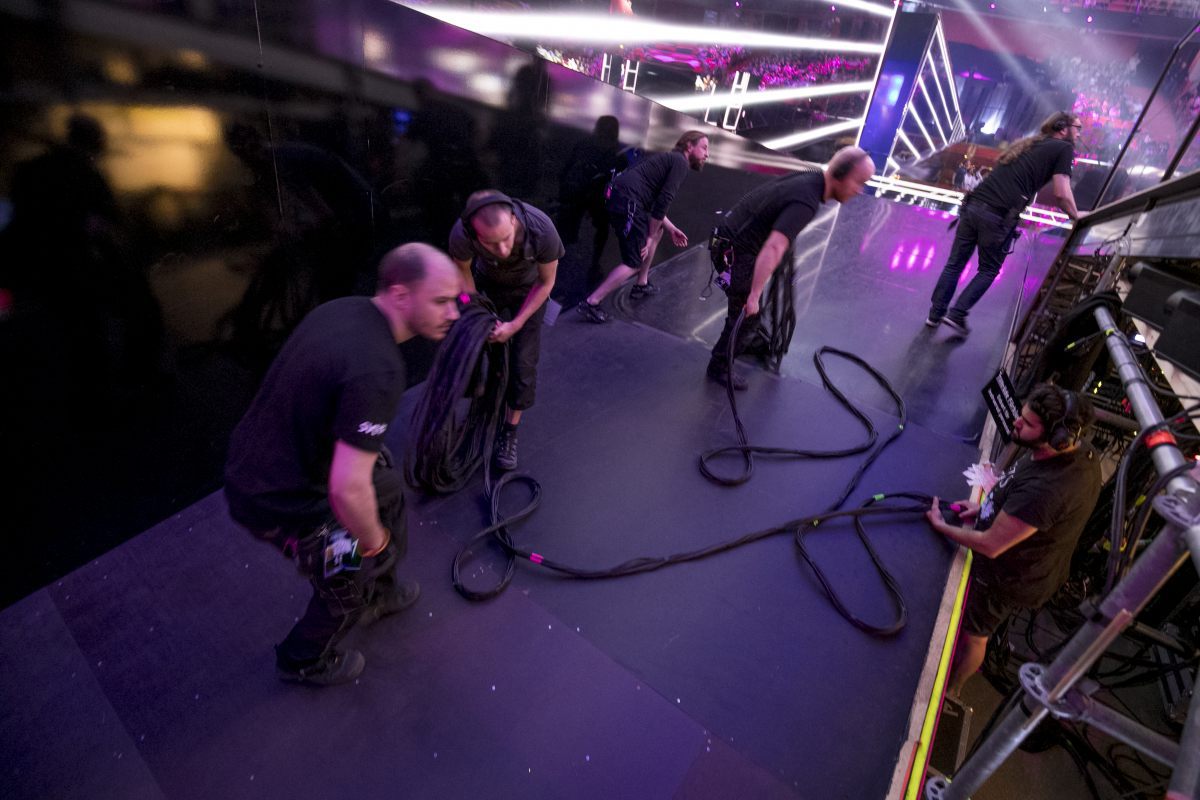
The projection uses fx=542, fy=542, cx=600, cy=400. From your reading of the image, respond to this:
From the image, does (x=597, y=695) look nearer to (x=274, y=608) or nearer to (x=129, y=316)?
(x=274, y=608)

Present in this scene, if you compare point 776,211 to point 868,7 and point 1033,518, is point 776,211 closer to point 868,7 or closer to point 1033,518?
point 1033,518

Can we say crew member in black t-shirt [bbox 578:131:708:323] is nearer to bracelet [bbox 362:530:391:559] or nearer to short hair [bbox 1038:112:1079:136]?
short hair [bbox 1038:112:1079:136]

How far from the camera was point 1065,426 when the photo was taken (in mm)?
2018

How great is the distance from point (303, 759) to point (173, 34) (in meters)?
2.63

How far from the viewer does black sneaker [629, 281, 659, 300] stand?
5492 millimetres

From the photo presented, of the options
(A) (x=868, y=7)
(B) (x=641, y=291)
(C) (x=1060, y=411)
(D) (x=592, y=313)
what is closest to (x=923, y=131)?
(A) (x=868, y=7)

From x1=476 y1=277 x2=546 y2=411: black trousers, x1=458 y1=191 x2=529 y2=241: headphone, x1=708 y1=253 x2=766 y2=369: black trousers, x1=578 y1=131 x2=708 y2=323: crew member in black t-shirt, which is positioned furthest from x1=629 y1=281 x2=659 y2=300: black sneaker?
x1=458 y1=191 x2=529 y2=241: headphone

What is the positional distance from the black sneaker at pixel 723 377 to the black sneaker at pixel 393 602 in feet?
8.69

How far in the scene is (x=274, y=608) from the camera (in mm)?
2256

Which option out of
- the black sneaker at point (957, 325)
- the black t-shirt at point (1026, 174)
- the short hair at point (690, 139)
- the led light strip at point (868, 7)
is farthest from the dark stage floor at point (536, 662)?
the led light strip at point (868, 7)

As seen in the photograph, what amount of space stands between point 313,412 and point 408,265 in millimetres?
512

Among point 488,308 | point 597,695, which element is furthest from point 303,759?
point 488,308

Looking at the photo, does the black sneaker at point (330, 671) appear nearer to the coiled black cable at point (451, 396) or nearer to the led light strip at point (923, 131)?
the coiled black cable at point (451, 396)

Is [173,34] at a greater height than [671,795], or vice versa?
[173,34]
